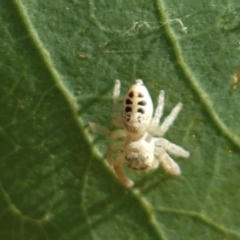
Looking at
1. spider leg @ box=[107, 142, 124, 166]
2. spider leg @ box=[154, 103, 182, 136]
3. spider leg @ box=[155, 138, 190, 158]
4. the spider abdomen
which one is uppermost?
the spider abdomen

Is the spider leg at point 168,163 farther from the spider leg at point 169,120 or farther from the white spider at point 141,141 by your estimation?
the spider leg at point 169,120

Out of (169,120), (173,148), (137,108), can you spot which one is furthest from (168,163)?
(137,108)

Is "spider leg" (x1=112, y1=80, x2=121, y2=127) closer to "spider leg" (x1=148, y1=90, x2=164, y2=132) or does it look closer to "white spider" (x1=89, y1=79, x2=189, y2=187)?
"white spider" (x1=89, y1=79, x2=189, y2=187)

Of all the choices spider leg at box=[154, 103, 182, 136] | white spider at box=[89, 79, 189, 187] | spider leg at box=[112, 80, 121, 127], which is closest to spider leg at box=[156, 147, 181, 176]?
white spider at box=[89, 79, 189, 187]

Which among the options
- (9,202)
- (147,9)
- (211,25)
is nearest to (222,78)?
(211,25)

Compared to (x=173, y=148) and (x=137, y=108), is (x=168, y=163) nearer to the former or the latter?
(x=173, y=148)

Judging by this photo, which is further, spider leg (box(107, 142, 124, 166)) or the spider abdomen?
spider leg (box(107, 142, 124, 166))

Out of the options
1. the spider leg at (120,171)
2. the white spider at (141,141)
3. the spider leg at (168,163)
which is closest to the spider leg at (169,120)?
the white spider at (141,141)
